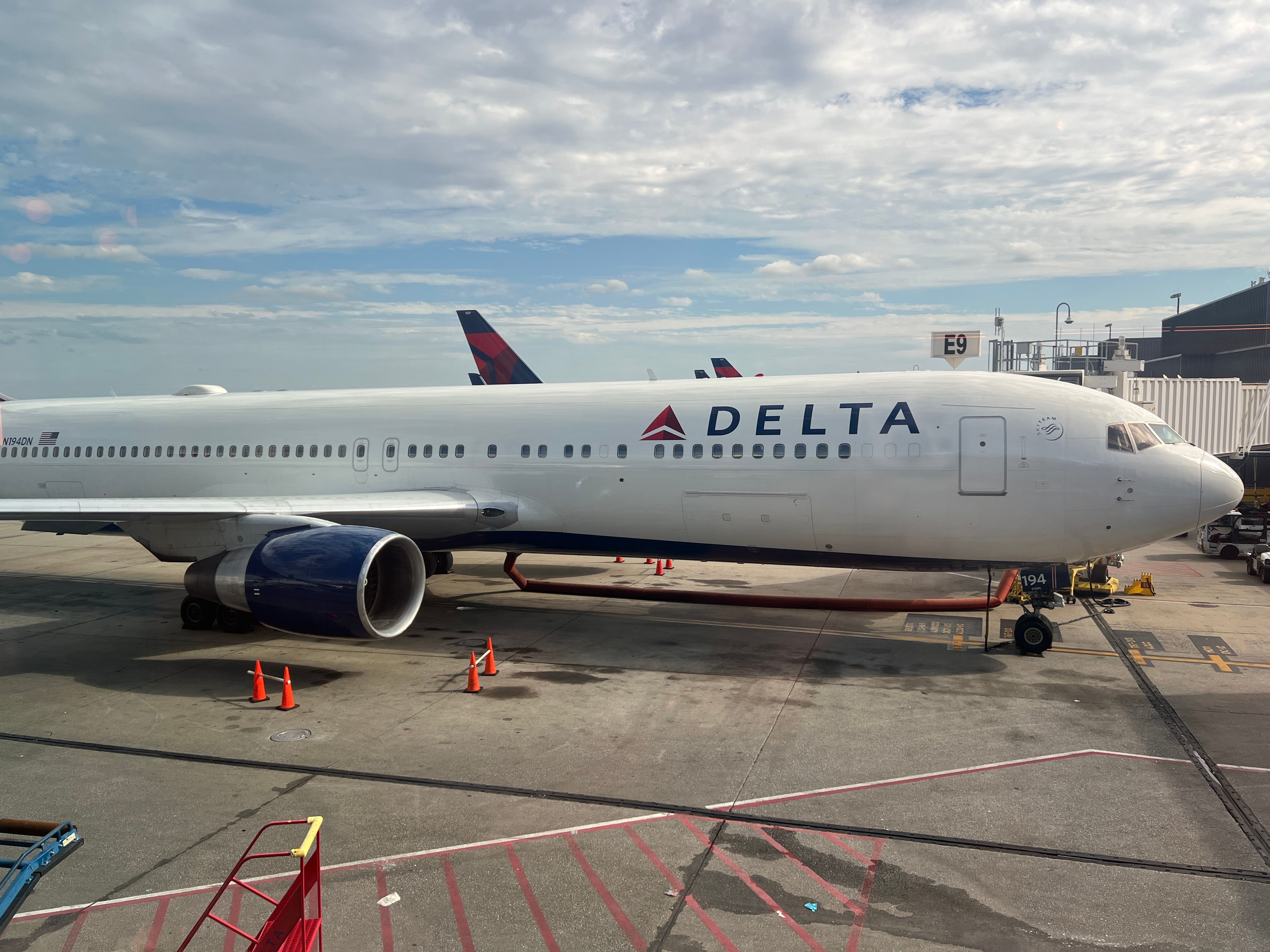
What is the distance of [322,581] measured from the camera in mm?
11250

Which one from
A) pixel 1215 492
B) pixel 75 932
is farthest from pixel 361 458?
pixel 1215 492

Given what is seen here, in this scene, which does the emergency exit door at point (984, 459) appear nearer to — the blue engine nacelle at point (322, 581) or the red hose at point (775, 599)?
the red hose at point (775, 599)

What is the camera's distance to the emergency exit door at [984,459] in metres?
12.1

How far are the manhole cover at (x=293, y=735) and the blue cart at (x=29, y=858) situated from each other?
213 inches

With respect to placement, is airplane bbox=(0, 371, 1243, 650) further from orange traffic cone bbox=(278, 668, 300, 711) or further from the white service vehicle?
the white service vehicle

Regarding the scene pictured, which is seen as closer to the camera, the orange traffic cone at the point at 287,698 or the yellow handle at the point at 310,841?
the yellow handle at the point at 310,841

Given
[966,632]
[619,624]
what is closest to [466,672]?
[619,624]

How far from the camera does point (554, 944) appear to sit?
5820mm

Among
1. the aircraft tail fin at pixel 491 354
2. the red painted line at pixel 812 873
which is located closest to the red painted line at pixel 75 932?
the red painted line at pixel 812 873

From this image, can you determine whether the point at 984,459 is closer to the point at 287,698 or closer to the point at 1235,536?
the point at 287,698

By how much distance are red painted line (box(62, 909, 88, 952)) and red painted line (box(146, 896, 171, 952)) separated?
47 cm

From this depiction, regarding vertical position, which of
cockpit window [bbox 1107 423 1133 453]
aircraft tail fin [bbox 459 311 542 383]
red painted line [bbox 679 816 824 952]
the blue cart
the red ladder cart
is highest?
aircraft tail fin [bbox 459 311 542 383]

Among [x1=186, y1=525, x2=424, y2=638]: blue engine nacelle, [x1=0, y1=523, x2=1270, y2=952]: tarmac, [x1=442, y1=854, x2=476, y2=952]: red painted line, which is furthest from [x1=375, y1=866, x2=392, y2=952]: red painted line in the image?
[x1=186, y1=525, x2=424, y2=638]: blue engine nacelle

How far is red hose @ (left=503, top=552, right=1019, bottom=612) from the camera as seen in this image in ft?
52.2
